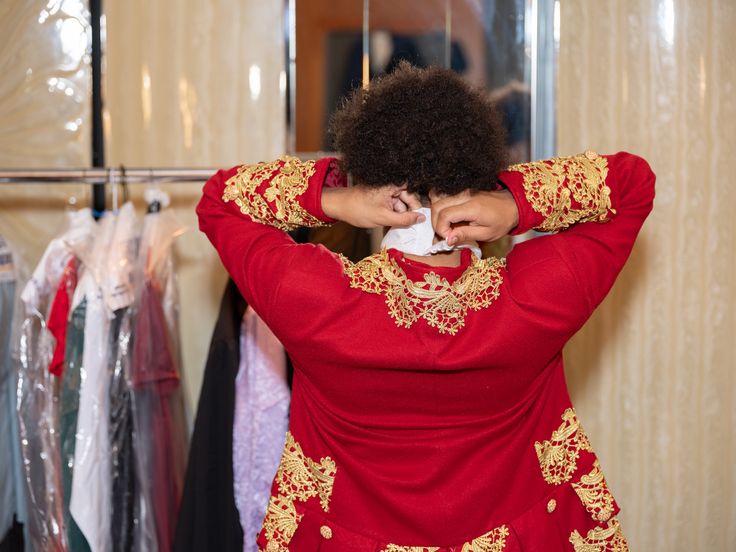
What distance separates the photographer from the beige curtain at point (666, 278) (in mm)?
1886

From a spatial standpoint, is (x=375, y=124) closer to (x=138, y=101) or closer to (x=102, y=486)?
(x=102, y=486)

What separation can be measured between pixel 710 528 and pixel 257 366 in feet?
4.18

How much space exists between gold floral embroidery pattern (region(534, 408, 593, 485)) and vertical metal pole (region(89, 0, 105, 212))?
1.33m

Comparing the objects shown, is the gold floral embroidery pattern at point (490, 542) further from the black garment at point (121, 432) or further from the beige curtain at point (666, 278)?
the beige curtain at point (666, 278)

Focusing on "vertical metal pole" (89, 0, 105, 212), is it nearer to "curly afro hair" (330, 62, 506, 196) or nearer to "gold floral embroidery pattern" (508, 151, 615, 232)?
"curly afro hair" (330, 62, 506, 196)

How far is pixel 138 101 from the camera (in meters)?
1.99

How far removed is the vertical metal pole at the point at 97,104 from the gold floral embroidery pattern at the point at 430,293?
3.72 ft

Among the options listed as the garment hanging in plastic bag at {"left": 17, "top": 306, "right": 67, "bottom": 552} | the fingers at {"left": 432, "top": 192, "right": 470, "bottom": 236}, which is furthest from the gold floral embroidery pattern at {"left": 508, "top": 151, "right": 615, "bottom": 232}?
the garment hanging in plastic bag at {"left": 17, "top": 306, "right": 67, "bottom": 552}

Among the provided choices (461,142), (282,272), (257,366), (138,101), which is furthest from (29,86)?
(461,142)

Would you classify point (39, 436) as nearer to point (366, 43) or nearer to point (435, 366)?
point (435, 366)

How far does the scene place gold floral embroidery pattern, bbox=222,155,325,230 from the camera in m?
1.15

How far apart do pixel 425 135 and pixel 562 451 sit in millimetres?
555

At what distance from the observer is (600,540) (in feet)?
3.99

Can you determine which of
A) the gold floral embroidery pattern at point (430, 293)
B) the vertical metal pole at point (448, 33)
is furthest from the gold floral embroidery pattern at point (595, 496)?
the vertical metal pole at point (448, 33)
